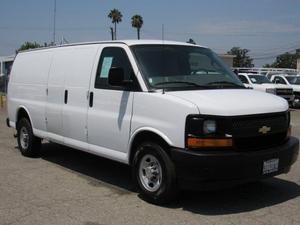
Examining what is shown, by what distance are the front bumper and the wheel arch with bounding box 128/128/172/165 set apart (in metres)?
0.21

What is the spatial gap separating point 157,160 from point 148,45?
1750mm

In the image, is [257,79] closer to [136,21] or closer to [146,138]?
[146,138]

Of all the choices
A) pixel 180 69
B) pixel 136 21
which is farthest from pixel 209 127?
pixel 136 21

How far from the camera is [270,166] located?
5.74 metres

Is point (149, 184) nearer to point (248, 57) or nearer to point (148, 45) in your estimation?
point (148, 45)

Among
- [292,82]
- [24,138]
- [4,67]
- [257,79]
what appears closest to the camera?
[24,138]

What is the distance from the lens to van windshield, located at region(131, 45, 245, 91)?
20.1 ft

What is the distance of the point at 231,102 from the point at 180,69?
1.12 meters

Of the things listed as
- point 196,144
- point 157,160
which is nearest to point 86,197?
point 157,160

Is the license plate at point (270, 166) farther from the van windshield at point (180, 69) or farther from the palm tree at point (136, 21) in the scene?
the palm tree at point (136, 21)

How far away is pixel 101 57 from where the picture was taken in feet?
22.9

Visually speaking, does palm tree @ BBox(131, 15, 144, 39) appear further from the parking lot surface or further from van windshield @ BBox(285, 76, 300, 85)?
the parking lot surface

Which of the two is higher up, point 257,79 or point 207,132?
point 257,79

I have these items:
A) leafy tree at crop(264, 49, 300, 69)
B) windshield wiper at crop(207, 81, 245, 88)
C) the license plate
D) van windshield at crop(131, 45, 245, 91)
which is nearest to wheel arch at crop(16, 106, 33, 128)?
van windshield at crop(131, 45, 245, 91)
